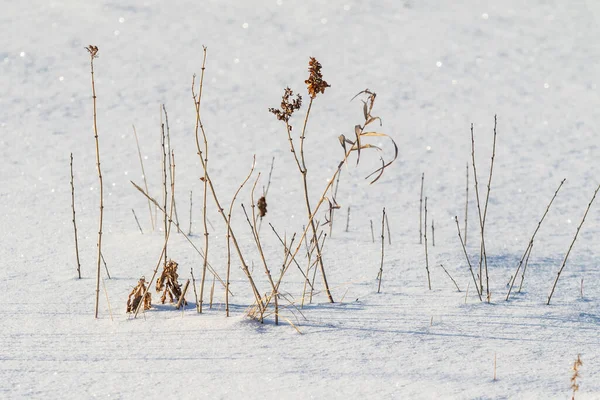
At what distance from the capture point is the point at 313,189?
4.66m

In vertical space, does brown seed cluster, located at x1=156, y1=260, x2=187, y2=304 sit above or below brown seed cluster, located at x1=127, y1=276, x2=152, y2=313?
above

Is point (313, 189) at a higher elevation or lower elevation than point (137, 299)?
higher

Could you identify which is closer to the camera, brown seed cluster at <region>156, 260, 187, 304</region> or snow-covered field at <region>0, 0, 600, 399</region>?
snow-covered field at <region>0, 0, 600, 399</region>

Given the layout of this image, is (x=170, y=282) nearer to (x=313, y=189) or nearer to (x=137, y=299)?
(x=137, y=299)

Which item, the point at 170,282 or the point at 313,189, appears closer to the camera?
the point at 170,282

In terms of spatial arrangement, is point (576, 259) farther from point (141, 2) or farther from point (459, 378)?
point (141, 2)

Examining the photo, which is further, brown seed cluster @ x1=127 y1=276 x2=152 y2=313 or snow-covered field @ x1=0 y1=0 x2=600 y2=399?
brown seed cluster @ x1=127 y1=276 x2=152 y2=313

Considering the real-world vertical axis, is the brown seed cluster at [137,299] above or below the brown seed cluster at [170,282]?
below

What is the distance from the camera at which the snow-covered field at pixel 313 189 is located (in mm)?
2270

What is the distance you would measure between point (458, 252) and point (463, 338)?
101 cm

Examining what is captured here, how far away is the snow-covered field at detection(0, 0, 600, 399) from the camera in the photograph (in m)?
2.27

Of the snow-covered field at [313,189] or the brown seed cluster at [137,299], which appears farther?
the brown seed cluster at [137,299]

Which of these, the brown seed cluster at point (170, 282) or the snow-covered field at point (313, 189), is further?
the brown seed cluster at point (170, 282)

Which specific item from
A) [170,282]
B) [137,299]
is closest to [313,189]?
[170,282]
